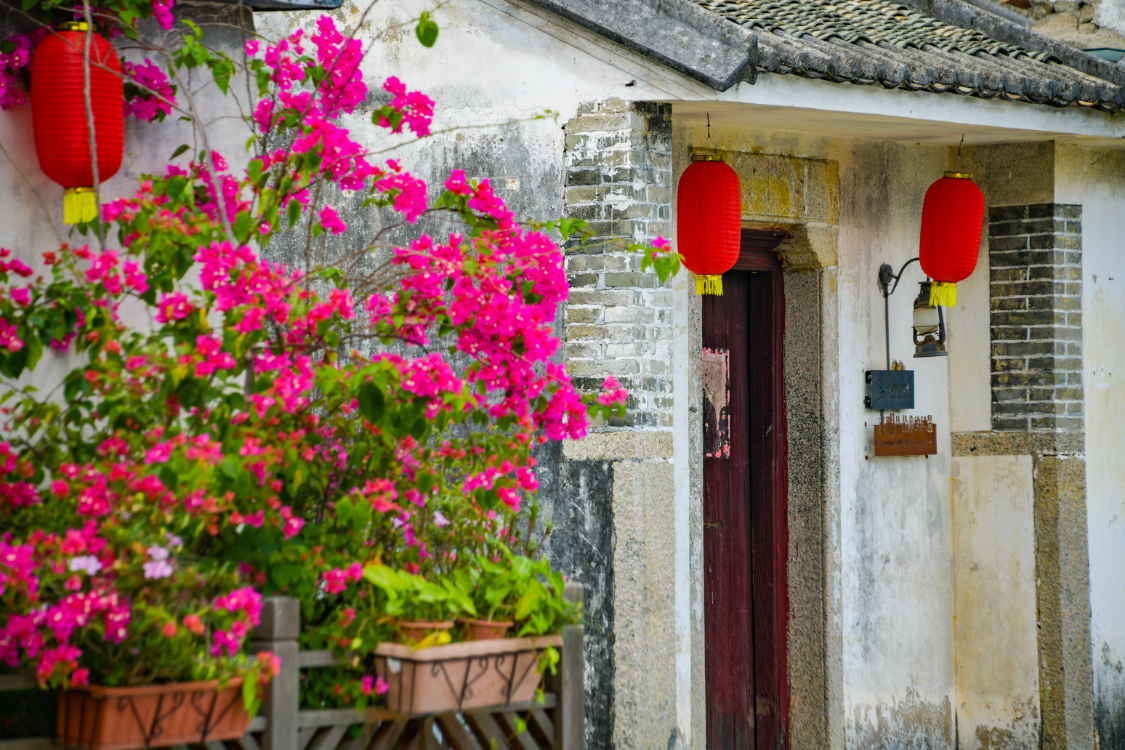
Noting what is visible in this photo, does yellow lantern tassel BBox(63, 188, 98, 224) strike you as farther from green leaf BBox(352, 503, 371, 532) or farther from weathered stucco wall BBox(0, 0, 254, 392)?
green leaf BBox(352, 503, 371, 532)

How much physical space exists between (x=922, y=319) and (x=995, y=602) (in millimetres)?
1643

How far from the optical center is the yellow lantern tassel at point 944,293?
6.16 m

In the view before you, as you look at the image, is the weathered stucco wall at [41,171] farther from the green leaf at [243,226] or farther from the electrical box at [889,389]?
the electrical box at [889,389]

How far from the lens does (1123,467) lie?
6.71 metres

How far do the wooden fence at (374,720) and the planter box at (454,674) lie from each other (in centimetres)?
6

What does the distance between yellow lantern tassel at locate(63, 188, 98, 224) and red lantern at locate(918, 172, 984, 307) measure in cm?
415

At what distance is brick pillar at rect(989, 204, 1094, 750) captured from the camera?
6.39 m

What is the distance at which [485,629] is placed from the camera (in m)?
2.76

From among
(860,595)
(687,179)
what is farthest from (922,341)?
(687,179)

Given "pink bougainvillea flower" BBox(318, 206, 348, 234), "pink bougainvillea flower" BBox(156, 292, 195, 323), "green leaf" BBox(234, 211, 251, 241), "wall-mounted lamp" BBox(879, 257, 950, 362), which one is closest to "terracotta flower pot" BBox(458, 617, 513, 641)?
"pink bougainvillea flower" BBox(156, 292, 195, 323)

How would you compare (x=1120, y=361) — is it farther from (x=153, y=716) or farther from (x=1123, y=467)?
(x=153, y=716)

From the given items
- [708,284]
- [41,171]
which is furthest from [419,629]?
[708,284]

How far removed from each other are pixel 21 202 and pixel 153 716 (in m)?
2.09

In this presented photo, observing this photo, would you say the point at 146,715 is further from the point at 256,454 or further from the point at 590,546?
the point at 590,546
